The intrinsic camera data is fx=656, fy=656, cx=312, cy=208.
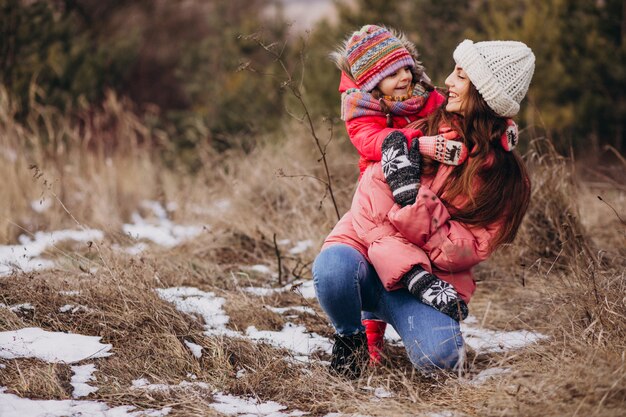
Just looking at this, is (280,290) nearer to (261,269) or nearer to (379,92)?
(261,269)

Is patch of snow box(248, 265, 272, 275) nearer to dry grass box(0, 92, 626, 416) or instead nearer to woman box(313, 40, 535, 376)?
dry grass box(0, 92, 626, 416)

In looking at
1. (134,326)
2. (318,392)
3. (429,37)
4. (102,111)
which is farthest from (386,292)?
(102,111)

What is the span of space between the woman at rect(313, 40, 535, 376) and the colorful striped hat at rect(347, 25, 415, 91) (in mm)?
282

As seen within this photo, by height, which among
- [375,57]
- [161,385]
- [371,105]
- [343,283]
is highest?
[375,57]

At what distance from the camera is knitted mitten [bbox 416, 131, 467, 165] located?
2420mm

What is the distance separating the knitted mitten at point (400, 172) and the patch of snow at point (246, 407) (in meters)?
0.85

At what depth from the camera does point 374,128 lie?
2619 mm

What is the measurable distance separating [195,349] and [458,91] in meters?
1.47

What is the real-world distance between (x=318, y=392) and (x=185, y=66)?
814 cm

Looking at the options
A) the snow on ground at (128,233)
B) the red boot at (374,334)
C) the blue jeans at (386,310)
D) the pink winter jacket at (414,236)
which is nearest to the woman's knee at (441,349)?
the blue jeans at (386,310)

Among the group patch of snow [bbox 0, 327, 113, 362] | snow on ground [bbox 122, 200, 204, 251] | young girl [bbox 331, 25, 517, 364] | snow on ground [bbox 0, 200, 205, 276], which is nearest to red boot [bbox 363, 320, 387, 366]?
young girl [bbox 331, 25, 517, 364]

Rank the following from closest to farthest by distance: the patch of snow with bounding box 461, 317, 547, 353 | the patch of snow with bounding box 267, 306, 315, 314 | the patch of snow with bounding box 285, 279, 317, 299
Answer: the patch of snow with bounding box 461, 317, 547, 353 < the patch of snow with bounding box 267, 306, 315, 314 < the patch of snow with bounding box 285, 279, 317, 299

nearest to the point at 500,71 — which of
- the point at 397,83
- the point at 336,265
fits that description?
the point at 397,83

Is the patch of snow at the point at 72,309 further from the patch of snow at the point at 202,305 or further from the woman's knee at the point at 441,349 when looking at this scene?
the woman's knee at the point at 441,349
